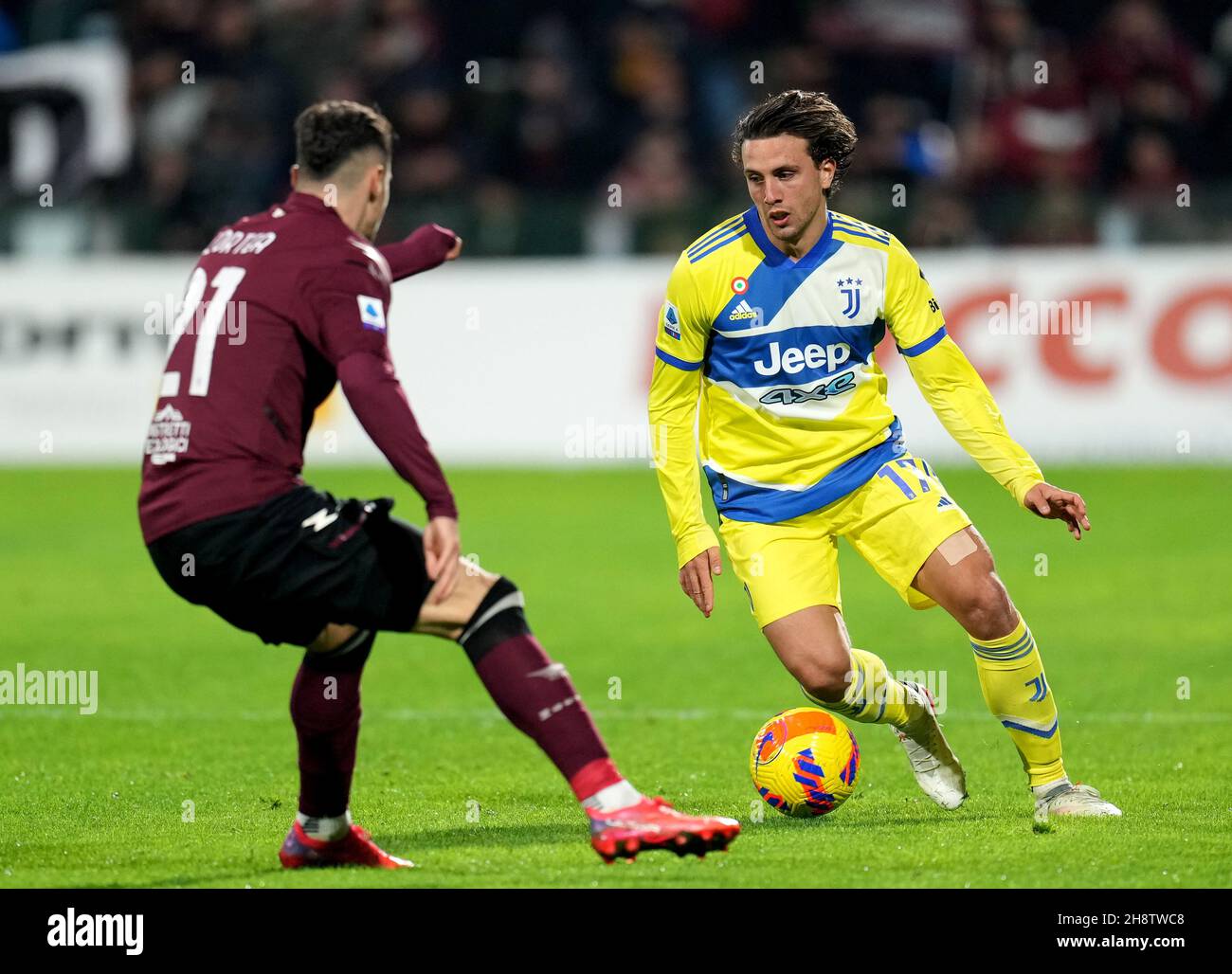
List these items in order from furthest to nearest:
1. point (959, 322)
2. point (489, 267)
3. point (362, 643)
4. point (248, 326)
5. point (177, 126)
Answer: point (177, 126)
point (489, 267)
point (959, 322)
point (362, 643)
point (248, 326)

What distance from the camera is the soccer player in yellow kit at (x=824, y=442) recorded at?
613cm

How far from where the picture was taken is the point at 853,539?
641 cm

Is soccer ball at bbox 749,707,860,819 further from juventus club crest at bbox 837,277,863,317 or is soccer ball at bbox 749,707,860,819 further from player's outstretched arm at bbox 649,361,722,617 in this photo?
juventus club crest at bbox 837,277,863,317

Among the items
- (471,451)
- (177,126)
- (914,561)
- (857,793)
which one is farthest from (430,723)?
(177,126)

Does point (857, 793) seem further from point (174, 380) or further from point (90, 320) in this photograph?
point (90, 320)

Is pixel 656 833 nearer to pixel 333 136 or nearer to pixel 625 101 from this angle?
pixel 333 136

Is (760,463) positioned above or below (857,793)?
above

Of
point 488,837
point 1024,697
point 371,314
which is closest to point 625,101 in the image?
point 1024,697

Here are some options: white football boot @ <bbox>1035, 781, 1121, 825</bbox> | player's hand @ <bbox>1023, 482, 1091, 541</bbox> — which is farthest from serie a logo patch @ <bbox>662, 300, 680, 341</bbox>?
white football boot @ <bbox>1035, 781, 1121, 825</bbox>

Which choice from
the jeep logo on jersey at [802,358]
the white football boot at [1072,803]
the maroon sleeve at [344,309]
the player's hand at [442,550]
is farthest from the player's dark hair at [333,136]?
the white football boot at [1072,803]

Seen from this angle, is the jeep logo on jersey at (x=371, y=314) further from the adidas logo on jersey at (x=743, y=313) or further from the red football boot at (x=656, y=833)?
the adidas logo on jersey at (x=743, y=313)

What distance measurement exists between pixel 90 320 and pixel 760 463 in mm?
11283

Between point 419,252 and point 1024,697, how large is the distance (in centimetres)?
232

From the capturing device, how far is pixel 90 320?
16484mm
